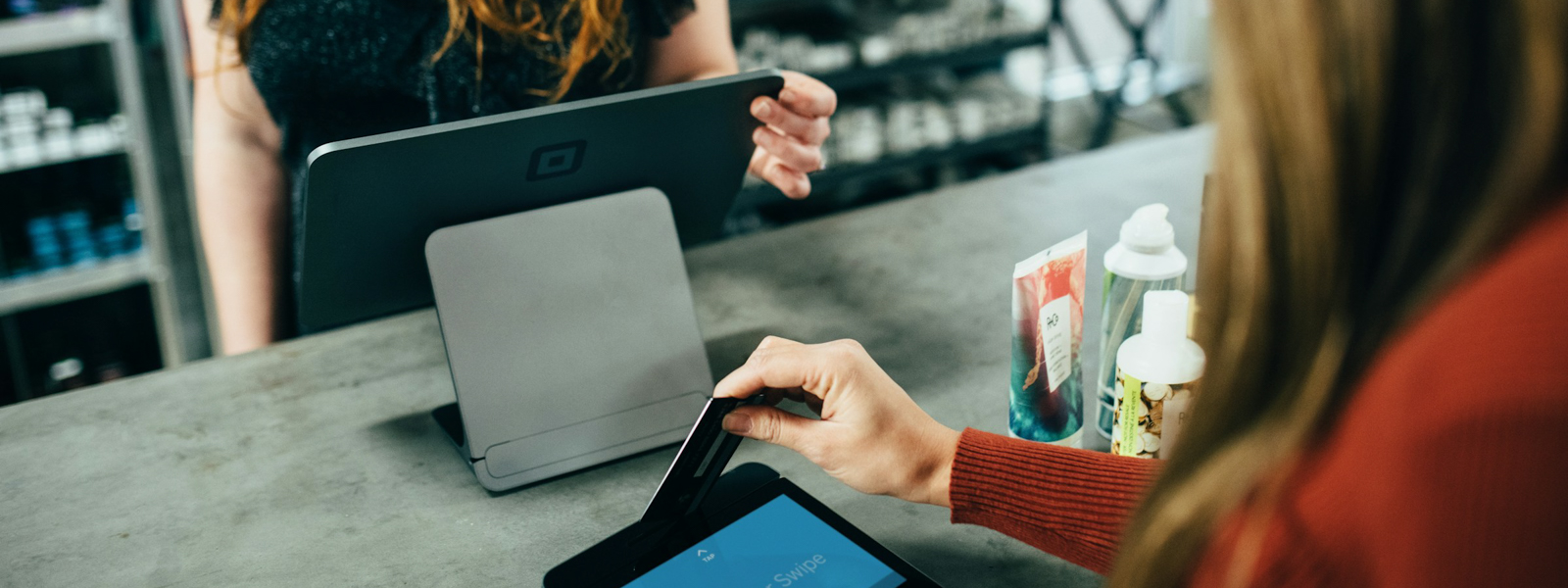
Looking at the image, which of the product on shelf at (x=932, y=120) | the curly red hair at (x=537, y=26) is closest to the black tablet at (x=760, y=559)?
the curly red hair at (x=537, y=26)

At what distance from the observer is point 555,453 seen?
0.91 m

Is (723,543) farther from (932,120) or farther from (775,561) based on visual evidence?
(932,120)

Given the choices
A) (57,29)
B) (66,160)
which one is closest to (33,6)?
(57,29)

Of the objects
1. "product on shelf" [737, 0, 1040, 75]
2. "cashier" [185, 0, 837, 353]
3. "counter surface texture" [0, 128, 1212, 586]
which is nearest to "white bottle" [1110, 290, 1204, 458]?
"counter surface texture" [0, 128, 1212, 586]

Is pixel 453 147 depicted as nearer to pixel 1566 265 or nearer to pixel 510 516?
pixel 510 516

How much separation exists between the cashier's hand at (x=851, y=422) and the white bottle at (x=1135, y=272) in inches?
7.8

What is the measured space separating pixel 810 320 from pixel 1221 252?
0.77m

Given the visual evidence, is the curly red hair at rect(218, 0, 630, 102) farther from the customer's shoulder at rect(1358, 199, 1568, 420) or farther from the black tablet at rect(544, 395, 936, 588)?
the customer's shoulder at rect(1358, 199, 1568, 420)

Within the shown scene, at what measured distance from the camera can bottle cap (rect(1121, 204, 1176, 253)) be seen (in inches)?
33.4

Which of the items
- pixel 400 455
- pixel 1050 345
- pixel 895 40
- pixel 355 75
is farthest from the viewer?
pixel 895 40

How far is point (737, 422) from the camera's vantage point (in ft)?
2.60

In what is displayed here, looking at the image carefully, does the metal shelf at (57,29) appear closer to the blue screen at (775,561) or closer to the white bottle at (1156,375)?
the blue screen at (775,561)

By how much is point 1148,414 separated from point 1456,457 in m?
0.45

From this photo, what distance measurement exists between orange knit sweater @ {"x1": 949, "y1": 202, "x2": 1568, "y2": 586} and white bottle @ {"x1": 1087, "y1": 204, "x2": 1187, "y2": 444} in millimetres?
459
